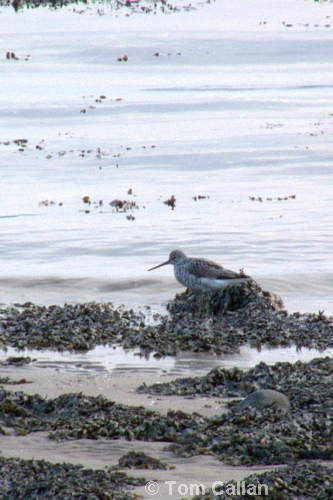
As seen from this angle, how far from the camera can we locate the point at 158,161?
1839 cm

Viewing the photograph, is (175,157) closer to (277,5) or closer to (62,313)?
(62,313)

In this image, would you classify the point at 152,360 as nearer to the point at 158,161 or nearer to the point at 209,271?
the point at 209,271

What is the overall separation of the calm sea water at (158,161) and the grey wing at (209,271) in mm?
734

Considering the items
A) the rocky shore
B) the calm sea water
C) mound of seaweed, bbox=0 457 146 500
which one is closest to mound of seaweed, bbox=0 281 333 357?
the rocky shore

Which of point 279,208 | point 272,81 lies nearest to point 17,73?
point 272,81

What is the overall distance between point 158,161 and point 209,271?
31.2 feet

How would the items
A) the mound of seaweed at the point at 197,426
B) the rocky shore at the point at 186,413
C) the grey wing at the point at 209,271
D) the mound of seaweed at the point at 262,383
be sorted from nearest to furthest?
the rocky shore at the point at 186,413 < the mound of seaweed at the point at 197,426 < the mound of seaweed at the point at 262,383 < the grey wing at the point at 209,271

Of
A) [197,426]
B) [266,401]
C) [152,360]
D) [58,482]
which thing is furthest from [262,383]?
[58,482]

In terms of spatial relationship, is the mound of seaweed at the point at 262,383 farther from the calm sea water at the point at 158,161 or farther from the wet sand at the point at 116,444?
the calm sea water at the point at 158,161

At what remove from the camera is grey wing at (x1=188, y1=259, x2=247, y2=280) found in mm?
9062

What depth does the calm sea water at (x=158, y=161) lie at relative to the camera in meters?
11.1

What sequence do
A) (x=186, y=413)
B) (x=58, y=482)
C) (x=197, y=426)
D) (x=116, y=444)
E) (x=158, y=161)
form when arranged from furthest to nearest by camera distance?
(x=158, y=161), (x=186, y=413), (x=197, y=426), (x=116, y=444), (x=58, y=482)

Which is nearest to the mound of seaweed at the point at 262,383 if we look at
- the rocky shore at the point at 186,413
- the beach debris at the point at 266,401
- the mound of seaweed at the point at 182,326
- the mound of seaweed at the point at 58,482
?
the rocky shore at the point at 186,413

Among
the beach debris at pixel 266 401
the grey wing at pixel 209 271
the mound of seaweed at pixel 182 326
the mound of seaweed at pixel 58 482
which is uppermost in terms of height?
the mound of seaweed at pixel 58 482
